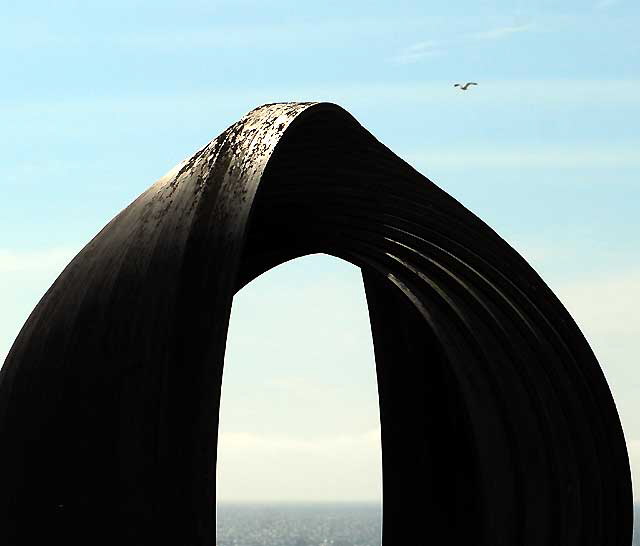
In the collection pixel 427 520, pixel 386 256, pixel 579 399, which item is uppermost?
pixel 386 256

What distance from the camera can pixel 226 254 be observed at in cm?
1237

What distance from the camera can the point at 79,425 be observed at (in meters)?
12.1

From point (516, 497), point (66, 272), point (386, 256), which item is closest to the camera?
point (66, 272)

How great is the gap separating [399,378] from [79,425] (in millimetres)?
6841

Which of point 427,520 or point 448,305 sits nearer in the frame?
point 448,305

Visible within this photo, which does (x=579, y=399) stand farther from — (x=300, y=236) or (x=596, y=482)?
(x=300, y=236)

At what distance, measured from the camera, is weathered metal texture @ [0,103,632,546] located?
1182 centimetres

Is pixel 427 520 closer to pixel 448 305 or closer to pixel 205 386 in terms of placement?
pixel 448 305

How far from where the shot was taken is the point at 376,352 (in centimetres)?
1845

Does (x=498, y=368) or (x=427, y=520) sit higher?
(x=498, y=368)

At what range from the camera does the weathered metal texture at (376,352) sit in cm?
1182

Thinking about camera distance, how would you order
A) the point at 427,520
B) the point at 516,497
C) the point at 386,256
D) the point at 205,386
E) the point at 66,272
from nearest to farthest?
the point at 205,386, the point at 66,272, the point at 516,497, the point at 386,256, the point at 427,520

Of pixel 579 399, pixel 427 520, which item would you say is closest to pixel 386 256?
pixel 579 399

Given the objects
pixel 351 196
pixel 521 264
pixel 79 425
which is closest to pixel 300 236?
pixel 351 196
